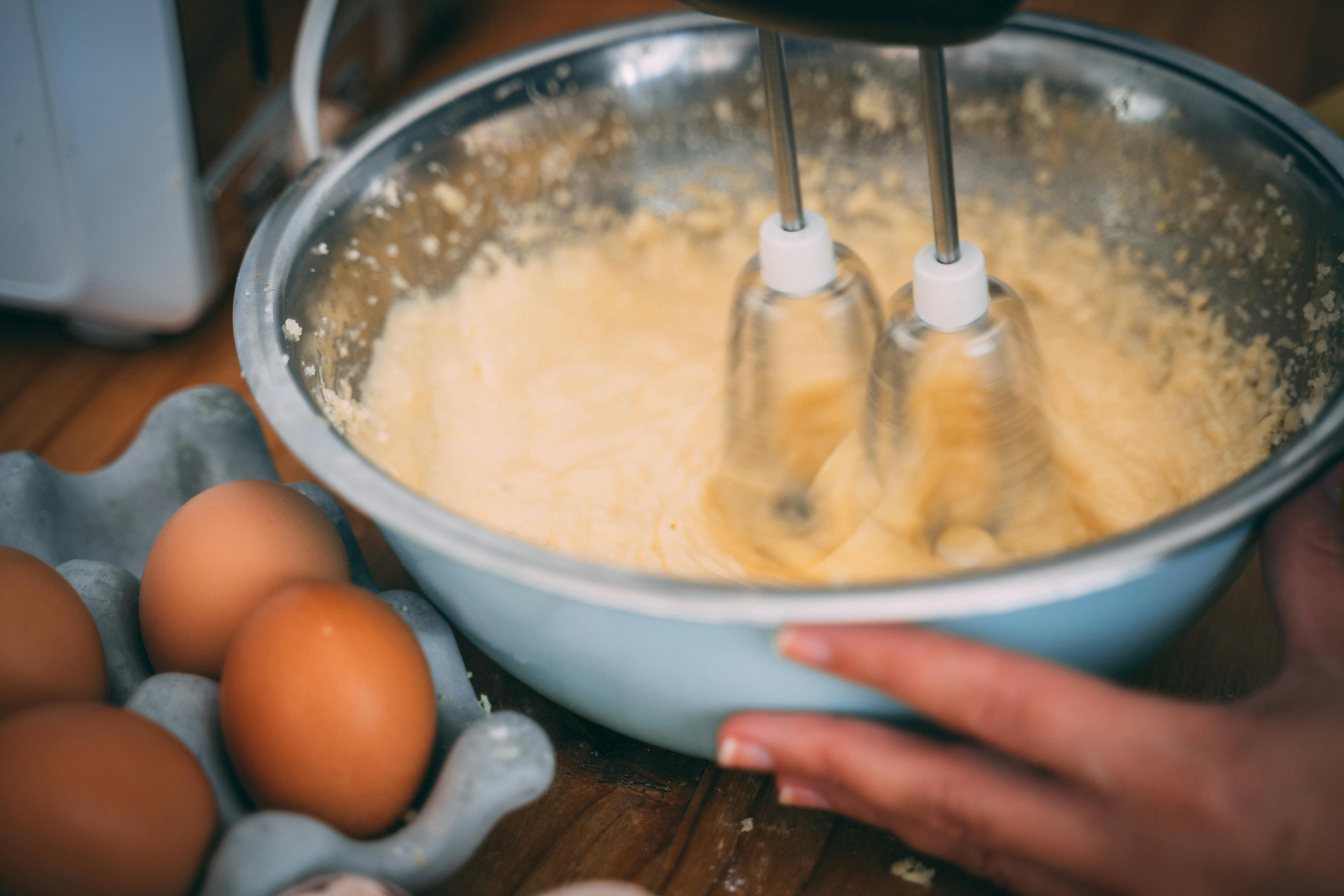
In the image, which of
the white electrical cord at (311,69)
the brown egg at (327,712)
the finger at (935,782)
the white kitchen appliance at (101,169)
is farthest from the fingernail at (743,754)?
the white kitchen appliance at (101,169)

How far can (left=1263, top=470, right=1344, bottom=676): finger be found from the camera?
41 cm

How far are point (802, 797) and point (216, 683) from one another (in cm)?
26

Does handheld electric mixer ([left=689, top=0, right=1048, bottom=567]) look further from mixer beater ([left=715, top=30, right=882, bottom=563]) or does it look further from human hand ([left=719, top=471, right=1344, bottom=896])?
human hand ([left=719, top=471, right=1344, bottom=896])

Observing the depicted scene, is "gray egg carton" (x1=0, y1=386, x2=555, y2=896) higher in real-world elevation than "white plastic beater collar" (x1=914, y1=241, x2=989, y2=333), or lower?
lower

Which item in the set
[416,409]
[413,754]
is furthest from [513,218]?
[413,754]

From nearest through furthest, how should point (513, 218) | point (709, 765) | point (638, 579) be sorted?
point (638, 579), point (709, 765), point (513, 218)

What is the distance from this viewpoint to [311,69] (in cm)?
62

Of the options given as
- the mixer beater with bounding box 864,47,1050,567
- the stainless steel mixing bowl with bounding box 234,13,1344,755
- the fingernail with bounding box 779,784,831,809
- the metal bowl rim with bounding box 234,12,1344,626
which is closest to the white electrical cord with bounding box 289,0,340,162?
the stainless steel mixing bowl with bounding box 234,13,1344,755

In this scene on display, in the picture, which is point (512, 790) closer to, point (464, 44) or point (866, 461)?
point (866, 461)

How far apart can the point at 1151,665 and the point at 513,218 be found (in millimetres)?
495

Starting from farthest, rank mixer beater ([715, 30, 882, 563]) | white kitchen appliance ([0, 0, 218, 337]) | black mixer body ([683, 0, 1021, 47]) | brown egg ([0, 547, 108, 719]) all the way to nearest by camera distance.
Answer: white kitchen appliance ([0, 0, 218, 337])
mixer beater ([715, 30, 882, 563])
brown egg ([0, 547, 108, 719])
black mixer body ([683, 0, 1021, 47])

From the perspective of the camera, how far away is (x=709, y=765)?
1.71 ft

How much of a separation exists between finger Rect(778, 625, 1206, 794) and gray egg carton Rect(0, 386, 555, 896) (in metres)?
0.14

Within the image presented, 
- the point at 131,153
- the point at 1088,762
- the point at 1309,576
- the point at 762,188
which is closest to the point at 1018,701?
the point at 1088,762
